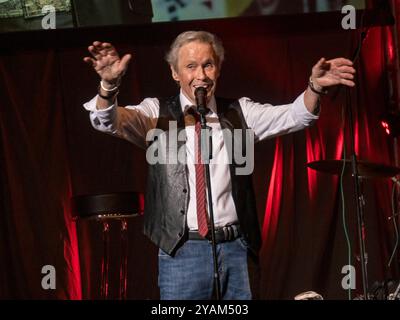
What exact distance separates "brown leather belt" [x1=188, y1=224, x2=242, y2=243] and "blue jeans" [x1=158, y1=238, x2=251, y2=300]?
0.05 feet

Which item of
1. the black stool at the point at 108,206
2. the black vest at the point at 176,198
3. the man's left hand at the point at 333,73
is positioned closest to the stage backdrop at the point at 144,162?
the black stool at the point at 108,206

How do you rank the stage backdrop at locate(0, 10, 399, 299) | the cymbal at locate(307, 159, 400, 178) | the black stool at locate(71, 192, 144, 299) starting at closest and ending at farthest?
1. the cymbal at locate(307, 159, 400, 178)
2. the black stool at locate(71, 192, 144, 299)
3. the stage backdrop at locate(0, 10, 399, 299)

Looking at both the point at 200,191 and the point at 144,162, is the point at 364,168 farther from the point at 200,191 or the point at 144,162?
the point at 144,162

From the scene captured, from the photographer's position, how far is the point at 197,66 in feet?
9.45

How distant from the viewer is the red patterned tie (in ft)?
8.70

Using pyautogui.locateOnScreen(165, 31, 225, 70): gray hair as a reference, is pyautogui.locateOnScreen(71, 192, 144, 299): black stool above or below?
below

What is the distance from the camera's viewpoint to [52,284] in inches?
201

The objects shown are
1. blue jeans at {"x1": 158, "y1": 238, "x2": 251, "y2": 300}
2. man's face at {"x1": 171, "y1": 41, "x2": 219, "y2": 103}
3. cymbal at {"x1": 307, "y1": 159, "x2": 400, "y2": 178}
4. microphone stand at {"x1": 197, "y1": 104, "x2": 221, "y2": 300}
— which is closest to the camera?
microphone stand at {"x1": 197, "y1": 104, "x2": 221, "y2": 300}

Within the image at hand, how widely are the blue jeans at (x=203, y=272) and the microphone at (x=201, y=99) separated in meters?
0.49

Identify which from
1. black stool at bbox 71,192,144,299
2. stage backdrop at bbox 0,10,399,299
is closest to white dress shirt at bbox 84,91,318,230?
black stool at bbox 71,192,144,299

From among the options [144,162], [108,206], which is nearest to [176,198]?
[108,206]

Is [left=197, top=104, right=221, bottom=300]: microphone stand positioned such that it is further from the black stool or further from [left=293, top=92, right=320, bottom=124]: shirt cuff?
the black stool

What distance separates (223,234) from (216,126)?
462 mm
